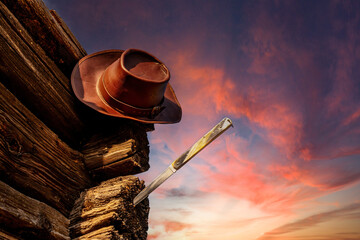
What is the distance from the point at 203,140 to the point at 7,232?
143 cm

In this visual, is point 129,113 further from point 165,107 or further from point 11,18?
point 11,18

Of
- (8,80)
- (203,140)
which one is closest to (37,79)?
(8,80)

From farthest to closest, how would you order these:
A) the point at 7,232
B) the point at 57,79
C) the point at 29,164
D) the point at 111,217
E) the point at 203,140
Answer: the point at 57,79 → the point at 203,140 → the point at 111,217 → the point at 29,164 → the point at 7,232

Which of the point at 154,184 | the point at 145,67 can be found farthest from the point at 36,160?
the point at 145,67

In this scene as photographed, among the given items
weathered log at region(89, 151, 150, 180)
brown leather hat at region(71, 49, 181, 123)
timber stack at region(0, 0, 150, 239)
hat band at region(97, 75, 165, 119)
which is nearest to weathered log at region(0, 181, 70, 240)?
timber stack at region(0, 0, 150, 239)

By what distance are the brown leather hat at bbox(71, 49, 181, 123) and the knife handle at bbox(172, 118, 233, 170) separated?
50 centimetres

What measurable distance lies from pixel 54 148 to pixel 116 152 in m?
0.52

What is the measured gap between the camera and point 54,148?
182cm

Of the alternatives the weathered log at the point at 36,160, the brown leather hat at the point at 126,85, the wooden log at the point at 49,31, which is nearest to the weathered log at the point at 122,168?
the weathered log at the point at 36,160

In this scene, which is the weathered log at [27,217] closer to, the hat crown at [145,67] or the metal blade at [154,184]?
the metal blade at [154,184]

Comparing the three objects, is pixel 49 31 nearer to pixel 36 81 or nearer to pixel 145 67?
pixel 36 81

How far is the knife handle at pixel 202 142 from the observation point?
1776mm

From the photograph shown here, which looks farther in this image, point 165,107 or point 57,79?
point 165,107

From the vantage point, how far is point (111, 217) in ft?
5.55
